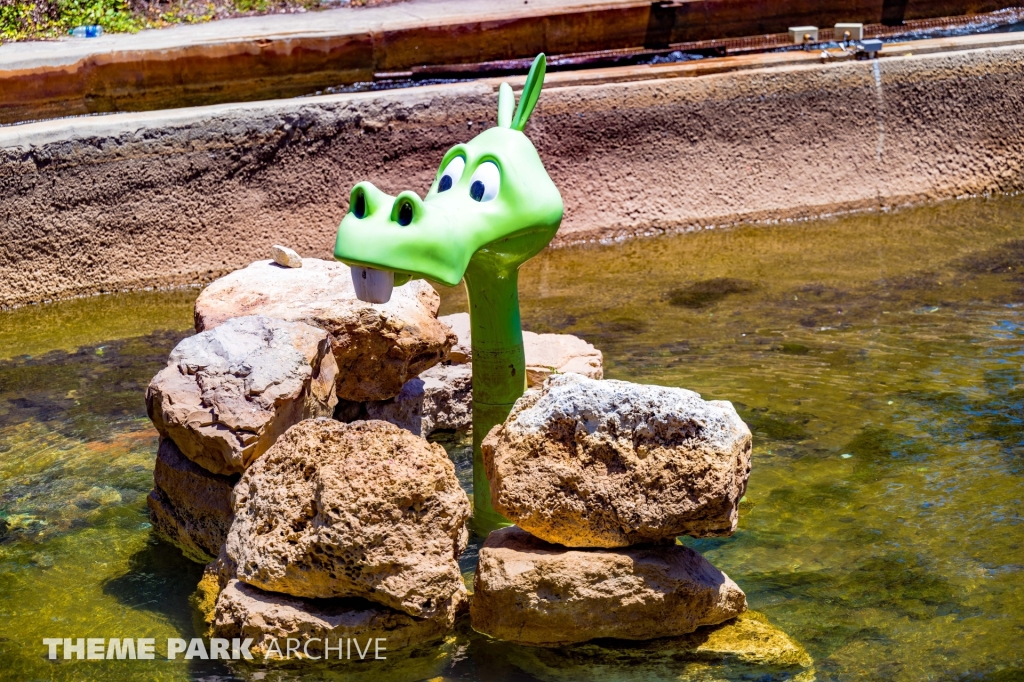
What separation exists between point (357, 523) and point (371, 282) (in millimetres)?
579

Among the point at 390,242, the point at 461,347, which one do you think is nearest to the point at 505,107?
the point at 390,242

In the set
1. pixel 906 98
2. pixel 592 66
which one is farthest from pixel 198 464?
pixel 906 98

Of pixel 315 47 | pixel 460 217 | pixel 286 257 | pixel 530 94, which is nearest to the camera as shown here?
pixel 460 217

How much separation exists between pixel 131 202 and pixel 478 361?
10.7 ft

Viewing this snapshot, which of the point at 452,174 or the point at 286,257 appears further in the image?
the point at 286,257

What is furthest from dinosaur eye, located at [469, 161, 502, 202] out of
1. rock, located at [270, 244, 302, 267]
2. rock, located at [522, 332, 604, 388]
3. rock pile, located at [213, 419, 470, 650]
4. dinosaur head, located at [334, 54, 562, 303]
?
rock, located at [270, 244, 302, 267]

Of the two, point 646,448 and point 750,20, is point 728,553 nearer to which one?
point 646,448

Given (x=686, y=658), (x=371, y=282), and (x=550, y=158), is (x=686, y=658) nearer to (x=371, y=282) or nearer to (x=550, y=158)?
(x=371, y=282)

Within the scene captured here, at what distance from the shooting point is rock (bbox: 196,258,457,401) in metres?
3.55

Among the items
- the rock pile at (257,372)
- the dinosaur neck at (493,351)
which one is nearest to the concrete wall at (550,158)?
the rock pile at (257,372)

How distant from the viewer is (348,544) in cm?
274

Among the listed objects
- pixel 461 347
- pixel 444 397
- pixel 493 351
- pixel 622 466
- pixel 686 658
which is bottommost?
pixel 686 658

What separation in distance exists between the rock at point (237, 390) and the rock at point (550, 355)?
0.77 m

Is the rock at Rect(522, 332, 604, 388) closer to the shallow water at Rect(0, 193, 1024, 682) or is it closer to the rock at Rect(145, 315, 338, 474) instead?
the shallow water at Rect(0, 193, 1024, 682)
